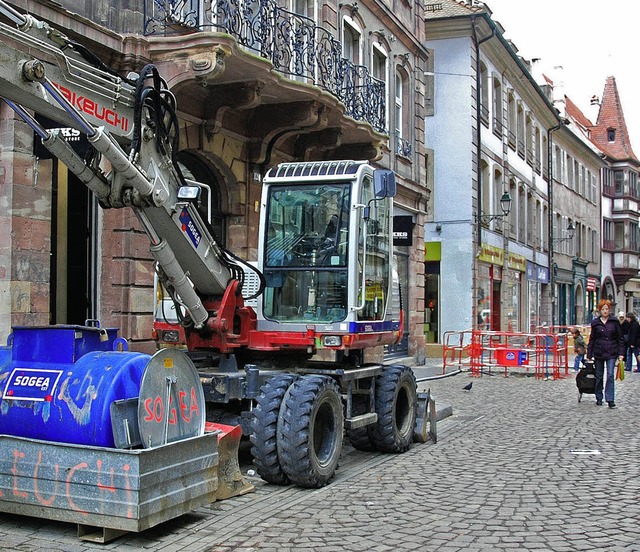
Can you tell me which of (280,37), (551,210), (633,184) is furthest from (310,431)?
(633,184)

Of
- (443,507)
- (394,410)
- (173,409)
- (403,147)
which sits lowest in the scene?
(443,507)

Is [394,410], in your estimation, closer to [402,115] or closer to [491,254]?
[402,115]

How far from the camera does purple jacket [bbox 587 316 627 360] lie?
45.8 feet

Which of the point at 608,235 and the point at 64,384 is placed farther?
the point at 608,235

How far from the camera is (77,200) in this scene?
12.3 meters

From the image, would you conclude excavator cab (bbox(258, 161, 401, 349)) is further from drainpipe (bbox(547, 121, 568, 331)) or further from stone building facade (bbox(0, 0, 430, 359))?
drainpipe (bbox(547, 121, 568, 331))

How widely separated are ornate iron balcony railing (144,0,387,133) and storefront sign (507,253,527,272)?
16297mm

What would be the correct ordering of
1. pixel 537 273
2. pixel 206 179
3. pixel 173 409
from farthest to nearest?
1. pixel 537 273
2. pixel 206 179
3. pixel 173 409

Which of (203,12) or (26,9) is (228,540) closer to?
(26,9)

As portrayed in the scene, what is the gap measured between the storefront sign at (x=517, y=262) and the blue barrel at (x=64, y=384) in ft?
90.1

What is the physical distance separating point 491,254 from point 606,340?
1586cm

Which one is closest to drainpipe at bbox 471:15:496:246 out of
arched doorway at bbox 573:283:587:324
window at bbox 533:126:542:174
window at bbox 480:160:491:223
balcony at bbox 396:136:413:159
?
window at bbox 480:160:491:223

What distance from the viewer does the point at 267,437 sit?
7.51 metres

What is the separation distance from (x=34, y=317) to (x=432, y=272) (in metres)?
19.4
